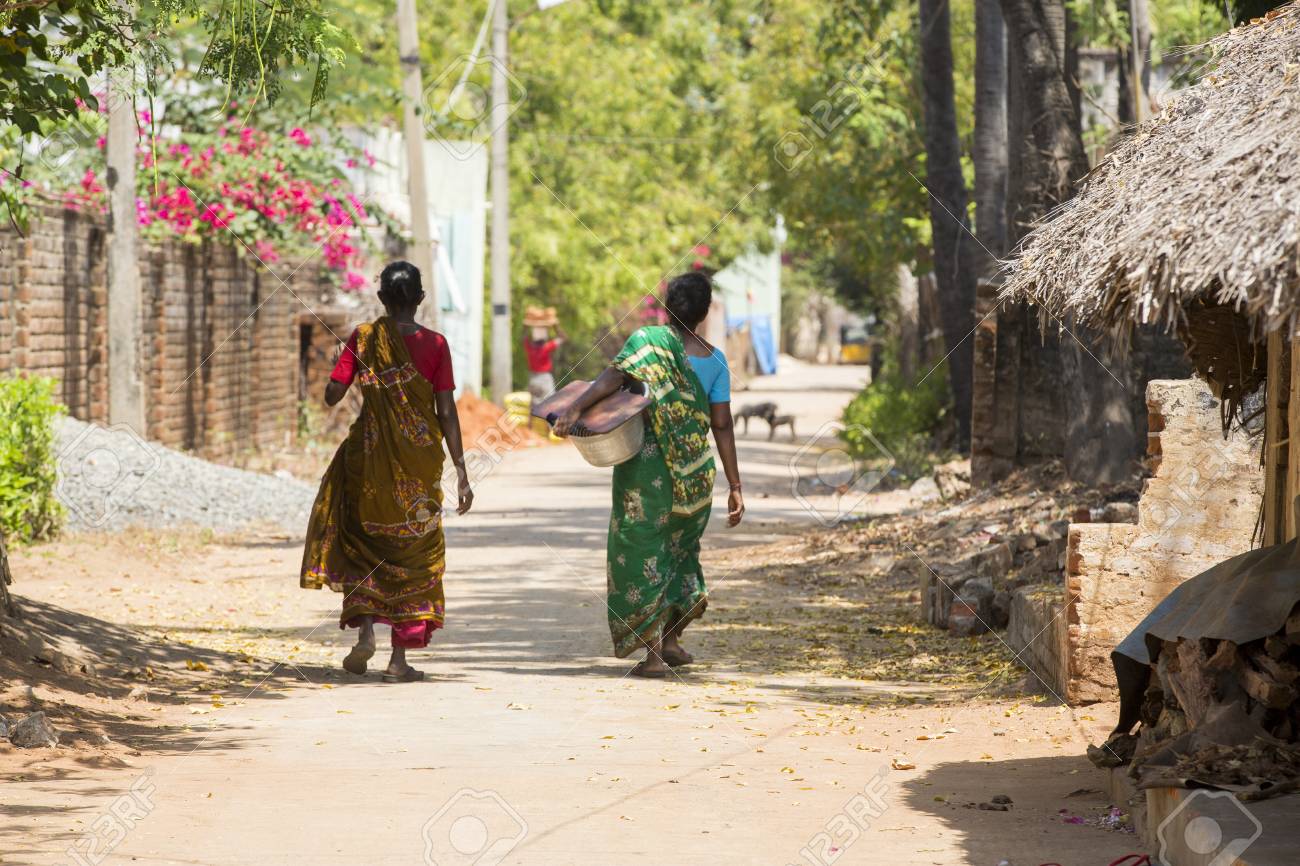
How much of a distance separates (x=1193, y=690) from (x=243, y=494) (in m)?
11.9

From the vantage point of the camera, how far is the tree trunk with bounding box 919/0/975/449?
18.4 meters

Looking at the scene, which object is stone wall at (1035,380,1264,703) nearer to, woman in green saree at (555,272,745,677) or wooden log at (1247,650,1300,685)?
woman in green saree at (555,272,745,677)

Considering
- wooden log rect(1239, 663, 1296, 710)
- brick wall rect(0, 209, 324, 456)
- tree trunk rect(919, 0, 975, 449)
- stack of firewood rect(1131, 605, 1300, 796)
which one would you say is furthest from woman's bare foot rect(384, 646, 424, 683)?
tree trunk rect(919, 0, 975, 449)

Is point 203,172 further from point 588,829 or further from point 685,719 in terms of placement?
point 588,829

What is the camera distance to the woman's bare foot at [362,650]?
8.45 meters

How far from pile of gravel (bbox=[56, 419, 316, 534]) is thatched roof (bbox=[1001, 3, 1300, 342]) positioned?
375 inches

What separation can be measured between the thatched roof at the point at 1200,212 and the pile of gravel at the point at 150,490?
954cm

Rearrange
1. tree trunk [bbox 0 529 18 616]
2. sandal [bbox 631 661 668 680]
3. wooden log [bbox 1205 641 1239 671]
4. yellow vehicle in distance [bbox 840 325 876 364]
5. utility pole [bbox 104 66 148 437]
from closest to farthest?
wooden log [bbox 1205 641 1239 671]
tree trunk [bbox 0 529 18 616]
sandal [bbox 631 661 668 680]
utility pole [bbox 104 66 148 437]
yellow vehicle in distance [bbox 840 325 876 364]

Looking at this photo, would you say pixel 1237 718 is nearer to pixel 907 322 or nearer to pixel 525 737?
pixel 525 737

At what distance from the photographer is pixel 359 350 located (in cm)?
823

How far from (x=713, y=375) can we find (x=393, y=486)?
1.69m

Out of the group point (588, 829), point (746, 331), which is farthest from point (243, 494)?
point (746, 331)

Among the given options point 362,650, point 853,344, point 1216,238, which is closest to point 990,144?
point 362,650

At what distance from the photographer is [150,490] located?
14992mm
